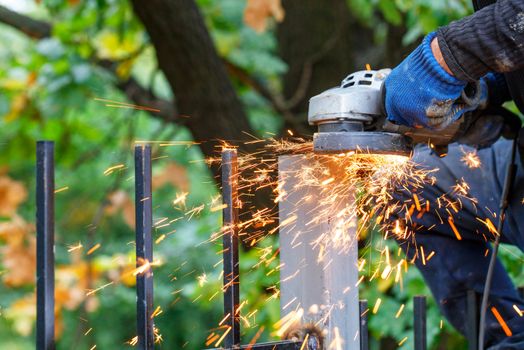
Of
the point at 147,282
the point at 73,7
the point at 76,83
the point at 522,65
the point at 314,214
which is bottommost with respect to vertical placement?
the point at 147,282

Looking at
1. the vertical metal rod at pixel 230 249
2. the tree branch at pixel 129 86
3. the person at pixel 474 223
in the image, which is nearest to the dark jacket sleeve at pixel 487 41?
the person at pixel 474 223

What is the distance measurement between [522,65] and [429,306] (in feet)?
5.44

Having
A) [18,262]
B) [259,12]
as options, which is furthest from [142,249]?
[18,262]

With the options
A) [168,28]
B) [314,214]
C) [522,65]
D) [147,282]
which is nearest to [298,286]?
[314,214]

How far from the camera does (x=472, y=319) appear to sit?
2.49m

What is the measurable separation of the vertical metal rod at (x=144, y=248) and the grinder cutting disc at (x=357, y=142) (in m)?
0.43

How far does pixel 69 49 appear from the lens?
3867mm

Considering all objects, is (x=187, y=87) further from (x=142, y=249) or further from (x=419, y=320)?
(x=142, y=249)

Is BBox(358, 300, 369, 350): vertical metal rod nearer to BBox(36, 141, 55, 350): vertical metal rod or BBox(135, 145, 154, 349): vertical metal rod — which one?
BBox(135, 145, 154, 349): vertical metal rod

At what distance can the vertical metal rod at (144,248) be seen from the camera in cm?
159

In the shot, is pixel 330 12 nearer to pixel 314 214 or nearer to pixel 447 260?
pixel 447 260

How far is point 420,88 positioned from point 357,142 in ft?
0.71

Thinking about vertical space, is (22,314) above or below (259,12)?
below

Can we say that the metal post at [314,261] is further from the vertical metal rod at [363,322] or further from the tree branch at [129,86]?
the tree branch at [129,86]
